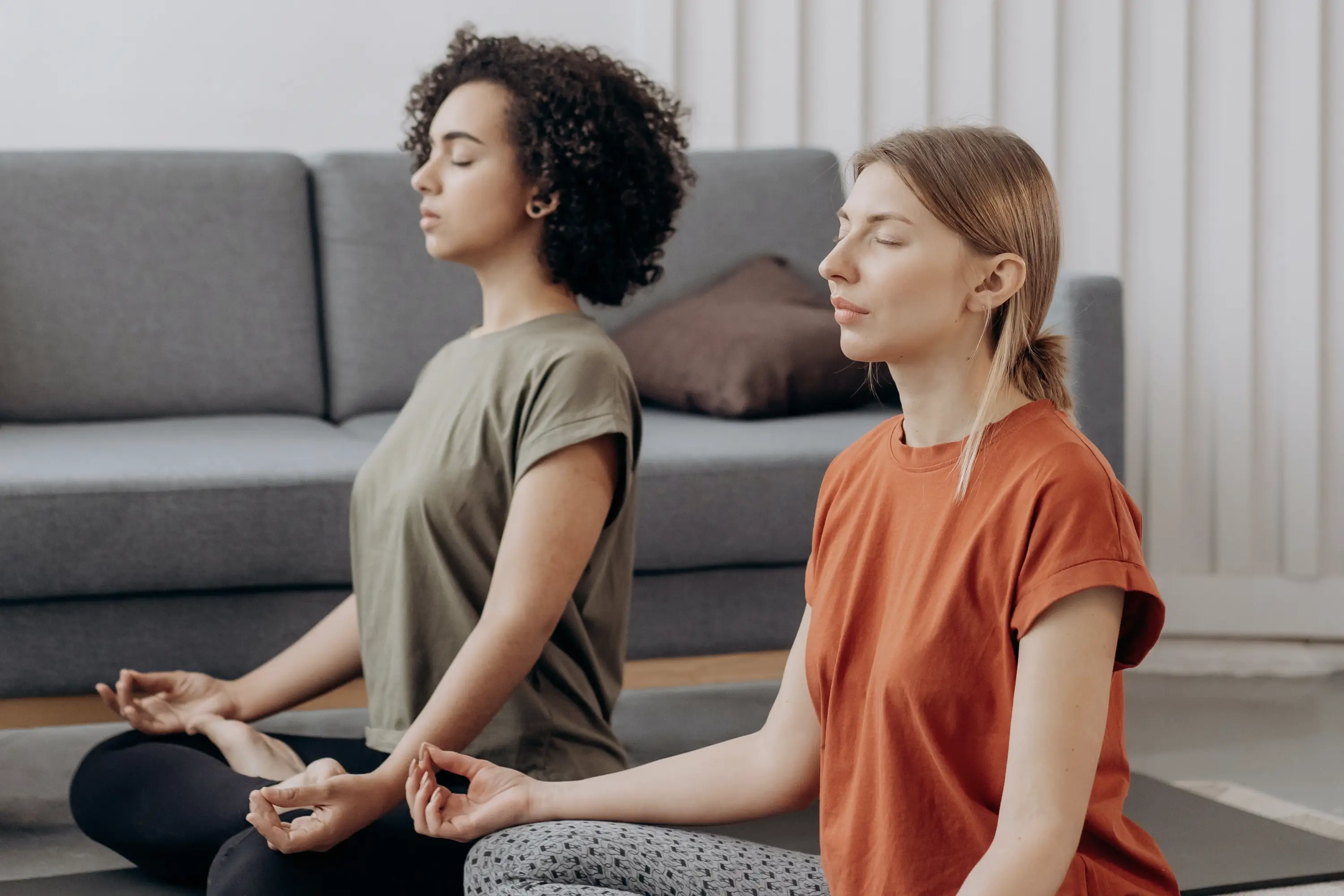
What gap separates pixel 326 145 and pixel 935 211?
2.12 m

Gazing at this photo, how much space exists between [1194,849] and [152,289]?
68.4 inches

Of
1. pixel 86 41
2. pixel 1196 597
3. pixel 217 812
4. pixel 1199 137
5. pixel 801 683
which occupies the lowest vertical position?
pixel 1196 597

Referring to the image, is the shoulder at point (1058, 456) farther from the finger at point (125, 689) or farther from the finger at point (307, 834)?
the finger at point (125, 689)

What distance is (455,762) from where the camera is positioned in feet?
3.24

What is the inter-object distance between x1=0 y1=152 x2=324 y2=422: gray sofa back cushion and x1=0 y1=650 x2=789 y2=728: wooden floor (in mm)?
659

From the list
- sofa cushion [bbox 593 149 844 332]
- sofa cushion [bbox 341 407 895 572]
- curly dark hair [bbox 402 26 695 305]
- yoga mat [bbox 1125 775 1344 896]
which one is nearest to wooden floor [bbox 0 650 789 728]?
sofa cushion [bbox 341 407 895 572]

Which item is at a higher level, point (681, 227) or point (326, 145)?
point (326, 145)

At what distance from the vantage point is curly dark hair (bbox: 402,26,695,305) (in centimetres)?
128

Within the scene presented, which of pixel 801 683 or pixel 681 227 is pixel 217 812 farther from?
pixel 681 227

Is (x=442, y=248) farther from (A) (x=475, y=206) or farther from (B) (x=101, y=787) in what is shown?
(B) (x=101, y=787)

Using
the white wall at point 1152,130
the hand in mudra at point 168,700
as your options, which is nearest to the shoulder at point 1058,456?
the hand in mudra at point 168,700

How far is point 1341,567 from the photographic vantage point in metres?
2.73

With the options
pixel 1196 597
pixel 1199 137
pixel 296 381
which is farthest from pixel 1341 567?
pixel 296 381

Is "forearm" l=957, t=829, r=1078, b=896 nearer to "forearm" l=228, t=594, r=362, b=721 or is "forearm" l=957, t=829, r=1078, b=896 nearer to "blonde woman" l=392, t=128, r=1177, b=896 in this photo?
"blonde woman" l=392, t=128, r=1177, b=896
